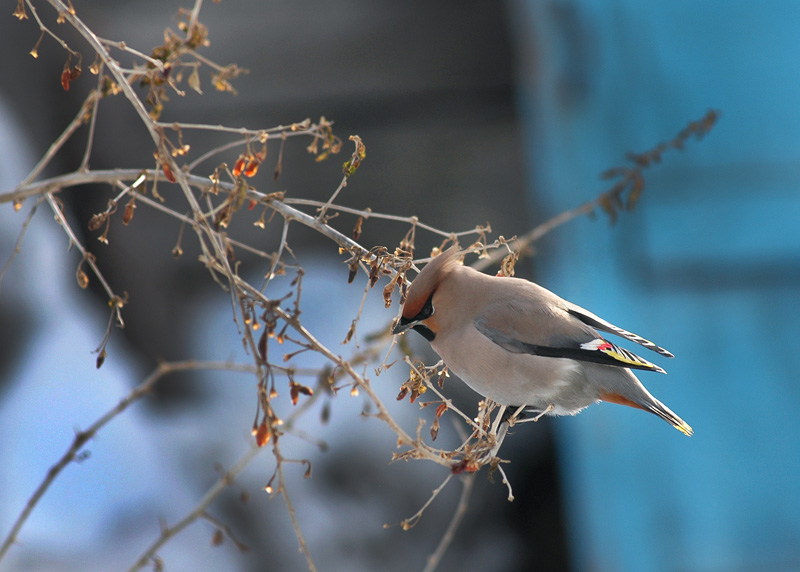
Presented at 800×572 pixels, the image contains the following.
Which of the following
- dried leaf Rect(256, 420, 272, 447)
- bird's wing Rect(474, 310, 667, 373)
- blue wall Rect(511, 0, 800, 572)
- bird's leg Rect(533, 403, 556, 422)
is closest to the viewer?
dried leaf Rect(256, 420, 272, 447)

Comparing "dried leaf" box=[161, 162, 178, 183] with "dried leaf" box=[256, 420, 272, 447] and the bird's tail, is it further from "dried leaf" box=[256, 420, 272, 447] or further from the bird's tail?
the bird's tail

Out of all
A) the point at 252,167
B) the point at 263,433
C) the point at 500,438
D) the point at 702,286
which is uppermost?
the point at 702,286

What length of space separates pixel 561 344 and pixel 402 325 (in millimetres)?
331

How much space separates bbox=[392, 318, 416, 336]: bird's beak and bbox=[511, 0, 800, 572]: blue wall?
1918 mm

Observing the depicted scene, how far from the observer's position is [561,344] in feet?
5.33

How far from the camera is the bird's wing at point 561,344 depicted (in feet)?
5.18

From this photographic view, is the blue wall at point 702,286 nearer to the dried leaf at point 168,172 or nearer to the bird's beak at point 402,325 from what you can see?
the bird's beak at point 402,325

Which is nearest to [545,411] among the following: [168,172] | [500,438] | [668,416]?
[500,438]

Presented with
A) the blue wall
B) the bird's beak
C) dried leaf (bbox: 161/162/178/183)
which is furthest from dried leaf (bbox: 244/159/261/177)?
the blue wall

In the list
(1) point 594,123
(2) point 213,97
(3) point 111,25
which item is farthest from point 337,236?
(3) point 111,25

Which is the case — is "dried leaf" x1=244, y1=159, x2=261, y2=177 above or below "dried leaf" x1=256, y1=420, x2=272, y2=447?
above

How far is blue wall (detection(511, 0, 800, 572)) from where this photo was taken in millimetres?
3273

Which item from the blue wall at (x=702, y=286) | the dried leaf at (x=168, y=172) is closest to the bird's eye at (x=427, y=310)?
the dried leaf at (x=168, y=172)

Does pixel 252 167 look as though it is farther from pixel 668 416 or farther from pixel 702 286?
pixel 702 286
